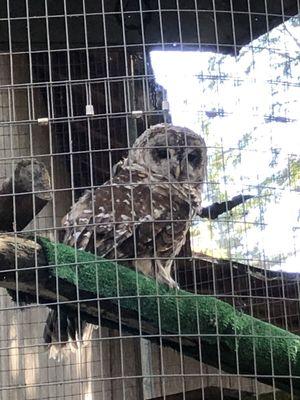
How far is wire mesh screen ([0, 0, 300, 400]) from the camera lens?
318 cm

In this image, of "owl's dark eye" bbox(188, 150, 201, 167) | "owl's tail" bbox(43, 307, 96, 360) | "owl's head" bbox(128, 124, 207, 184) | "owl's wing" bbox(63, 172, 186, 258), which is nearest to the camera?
"owl's tail" bbox(43, 307, 96, 360)

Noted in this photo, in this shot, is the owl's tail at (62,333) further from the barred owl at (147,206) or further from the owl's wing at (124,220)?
the owl's wing at (124,220)

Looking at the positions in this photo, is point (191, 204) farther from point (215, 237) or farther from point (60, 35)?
point (60, 35)

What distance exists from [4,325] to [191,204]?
108 centimetres

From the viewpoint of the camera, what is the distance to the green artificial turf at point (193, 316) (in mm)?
3160

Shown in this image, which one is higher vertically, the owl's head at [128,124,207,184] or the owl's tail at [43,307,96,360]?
the owl's head at [128,124,207,184]

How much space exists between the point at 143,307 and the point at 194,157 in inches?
41.5

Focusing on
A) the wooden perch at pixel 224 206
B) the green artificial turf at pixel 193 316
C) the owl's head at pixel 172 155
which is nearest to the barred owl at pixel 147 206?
the owl's head at pixel 172 155

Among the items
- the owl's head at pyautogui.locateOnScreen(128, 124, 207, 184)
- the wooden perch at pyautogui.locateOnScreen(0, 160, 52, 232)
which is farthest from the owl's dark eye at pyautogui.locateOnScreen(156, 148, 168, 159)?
the wooden perch at pyautogui.locateOnScreen(0, 160, 52, 232)

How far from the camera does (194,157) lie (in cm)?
407

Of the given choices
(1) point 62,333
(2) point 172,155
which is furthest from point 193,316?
(2) point 172,155

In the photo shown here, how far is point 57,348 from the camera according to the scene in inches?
142

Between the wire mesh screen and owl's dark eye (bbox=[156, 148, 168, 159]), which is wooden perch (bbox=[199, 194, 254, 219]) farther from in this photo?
owl's dark eye (bbox=[156, 148, 168, 159])

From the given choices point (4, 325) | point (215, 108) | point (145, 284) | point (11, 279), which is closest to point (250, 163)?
point (215, 108)
